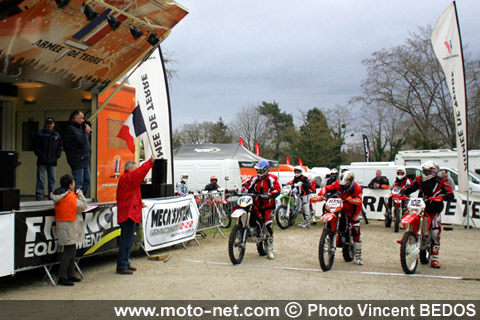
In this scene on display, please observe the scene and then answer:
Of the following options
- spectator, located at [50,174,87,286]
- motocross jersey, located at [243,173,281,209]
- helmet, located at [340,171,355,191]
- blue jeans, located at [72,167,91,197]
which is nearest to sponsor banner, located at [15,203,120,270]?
spectator, located at [50,174,87,286]

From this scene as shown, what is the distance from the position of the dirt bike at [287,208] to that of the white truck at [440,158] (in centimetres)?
1006

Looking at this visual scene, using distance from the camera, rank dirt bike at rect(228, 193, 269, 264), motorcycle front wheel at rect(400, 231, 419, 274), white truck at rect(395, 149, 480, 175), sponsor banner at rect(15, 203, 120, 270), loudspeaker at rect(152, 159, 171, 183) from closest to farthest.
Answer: sponsor banner at rect(15, 203, 120, 270)
motorcycle front wheel at rect(400, 231, 419, 274)
dirt bike at rect(228, 193, 269, 264)
loudspeaker at rect(152, 159, 171, 183)
white truck at rect(395, 149, 480, 175)

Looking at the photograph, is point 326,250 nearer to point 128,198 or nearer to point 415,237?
point 415,237

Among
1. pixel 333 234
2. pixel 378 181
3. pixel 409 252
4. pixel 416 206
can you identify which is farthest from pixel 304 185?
pixel 409 252

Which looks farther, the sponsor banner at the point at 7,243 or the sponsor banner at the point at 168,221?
the sponsor banner at the point at 168,221

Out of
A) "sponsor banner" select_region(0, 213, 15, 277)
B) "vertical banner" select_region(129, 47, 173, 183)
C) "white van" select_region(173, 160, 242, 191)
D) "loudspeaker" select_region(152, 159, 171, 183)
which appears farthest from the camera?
"white van" select_region(173, 160, 242, 191)

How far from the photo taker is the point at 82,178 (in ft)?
27.7

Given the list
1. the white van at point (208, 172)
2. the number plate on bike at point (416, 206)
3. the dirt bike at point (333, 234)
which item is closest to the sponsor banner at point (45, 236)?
the dirt bike at point (333, 234)

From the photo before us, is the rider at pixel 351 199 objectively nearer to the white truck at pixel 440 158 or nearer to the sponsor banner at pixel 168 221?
the sponsor banner at pixel 168 221

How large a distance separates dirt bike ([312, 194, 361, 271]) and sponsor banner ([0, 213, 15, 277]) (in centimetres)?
446

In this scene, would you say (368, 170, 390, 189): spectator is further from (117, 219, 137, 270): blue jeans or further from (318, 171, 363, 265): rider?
(117, 219, 137, 270): blue jeans

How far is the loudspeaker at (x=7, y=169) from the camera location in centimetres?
629

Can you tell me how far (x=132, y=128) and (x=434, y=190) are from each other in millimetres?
6095

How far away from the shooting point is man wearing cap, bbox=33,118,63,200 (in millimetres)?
8359
